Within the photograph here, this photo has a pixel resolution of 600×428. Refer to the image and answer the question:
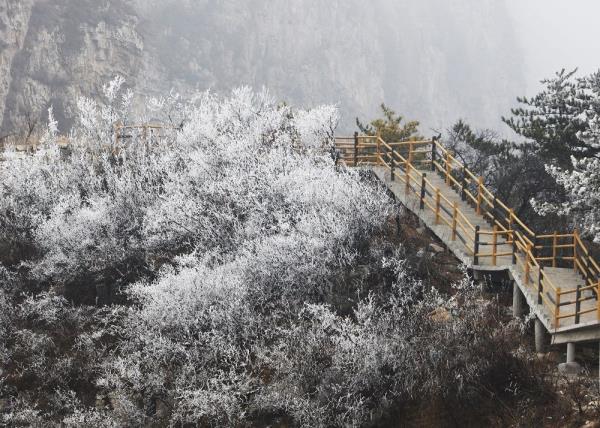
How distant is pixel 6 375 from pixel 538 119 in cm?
1866

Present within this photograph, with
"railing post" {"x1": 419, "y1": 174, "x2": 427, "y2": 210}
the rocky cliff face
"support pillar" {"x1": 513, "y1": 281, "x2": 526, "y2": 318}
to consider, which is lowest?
"support pillar" {"x1": 513, "y1": 281, "x2": 526, "y2": 318}

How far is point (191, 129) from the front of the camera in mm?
31438

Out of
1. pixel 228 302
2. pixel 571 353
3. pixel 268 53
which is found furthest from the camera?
pixel 268 53

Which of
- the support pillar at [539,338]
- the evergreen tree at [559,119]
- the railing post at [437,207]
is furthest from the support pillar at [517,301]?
the evergreen tree at [559,119]

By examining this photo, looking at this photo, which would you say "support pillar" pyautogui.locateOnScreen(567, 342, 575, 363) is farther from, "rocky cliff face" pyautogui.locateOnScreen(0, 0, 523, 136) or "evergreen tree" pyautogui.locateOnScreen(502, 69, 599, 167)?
"rocky cliff face" pyautogui.locateOnScreen(0, 0, 523, 136)

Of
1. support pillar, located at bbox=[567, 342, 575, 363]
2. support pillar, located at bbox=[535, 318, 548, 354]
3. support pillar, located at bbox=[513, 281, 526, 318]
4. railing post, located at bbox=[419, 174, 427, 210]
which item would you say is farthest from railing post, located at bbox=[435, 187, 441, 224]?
support pillar, located at bbox=[567, 342, 575, 363]

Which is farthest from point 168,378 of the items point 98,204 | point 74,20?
point 74,20

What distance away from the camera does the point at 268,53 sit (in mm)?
148125

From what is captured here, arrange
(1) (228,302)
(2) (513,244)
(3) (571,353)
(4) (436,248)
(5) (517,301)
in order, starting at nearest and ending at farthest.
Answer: (3) (571,353)
(5) (517,301)
(2) (513,244)
(1) (228,302)
(4) (436,248)

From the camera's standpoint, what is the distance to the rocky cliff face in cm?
10406

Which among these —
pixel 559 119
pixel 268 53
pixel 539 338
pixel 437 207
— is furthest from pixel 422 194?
pixel 268 53

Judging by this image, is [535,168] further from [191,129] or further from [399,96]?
[399,96]

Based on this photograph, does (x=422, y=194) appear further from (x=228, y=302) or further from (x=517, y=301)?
(x=228, y=302)

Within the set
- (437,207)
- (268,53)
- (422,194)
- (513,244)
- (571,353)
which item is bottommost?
(571,353)
